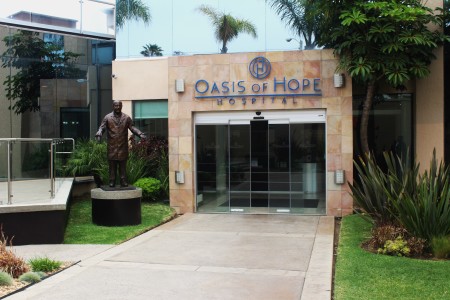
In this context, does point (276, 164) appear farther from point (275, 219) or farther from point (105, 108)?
point (105, 108)

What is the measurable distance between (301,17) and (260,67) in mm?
1848

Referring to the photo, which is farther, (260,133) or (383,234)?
(260,133)

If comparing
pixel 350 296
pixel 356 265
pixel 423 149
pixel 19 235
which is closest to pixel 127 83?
pixel 19 235

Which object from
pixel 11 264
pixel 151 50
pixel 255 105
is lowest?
pixel 11 264

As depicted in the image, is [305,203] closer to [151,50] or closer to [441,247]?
[441,247]

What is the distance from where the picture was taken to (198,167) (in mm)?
14914

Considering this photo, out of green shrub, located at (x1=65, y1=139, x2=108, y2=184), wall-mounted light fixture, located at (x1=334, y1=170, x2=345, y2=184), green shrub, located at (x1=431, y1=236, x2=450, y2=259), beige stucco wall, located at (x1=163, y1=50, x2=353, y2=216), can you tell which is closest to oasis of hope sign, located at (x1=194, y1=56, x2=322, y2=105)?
beige stucco wall, located at (x1=163, y1=50, x2=353, y2=216)

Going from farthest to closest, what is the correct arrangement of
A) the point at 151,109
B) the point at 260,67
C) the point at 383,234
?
the point at 151,109
the point at 260,67
the point at 383,234

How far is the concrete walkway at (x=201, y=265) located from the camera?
265 inches

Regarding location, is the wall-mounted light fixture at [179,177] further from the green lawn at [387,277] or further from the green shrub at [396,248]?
the green shrub at [396,248]

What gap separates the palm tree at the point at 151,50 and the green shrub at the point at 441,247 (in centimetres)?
1040

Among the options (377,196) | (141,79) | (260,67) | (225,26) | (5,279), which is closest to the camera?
(5,279)

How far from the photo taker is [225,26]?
1504 cm

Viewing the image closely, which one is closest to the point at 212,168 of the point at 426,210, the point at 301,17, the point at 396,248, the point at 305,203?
the point at 305,203
